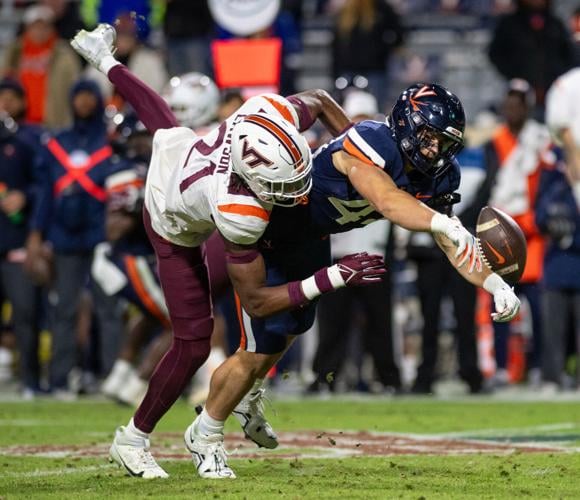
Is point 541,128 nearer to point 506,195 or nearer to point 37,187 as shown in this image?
point 506,195

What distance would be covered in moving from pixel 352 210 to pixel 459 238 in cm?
74

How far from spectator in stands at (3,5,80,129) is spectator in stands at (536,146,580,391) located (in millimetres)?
4618

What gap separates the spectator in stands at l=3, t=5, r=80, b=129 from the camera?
1305cm

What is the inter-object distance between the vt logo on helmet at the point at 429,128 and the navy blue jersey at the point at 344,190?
2.6 inches

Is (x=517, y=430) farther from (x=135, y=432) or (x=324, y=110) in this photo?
(x=135, y=432)

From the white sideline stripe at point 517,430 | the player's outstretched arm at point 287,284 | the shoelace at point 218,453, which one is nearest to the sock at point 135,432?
the shoelace at point 218,453

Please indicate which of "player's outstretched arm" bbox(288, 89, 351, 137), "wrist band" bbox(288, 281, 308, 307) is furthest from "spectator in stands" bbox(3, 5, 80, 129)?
"wrist band" bbox(288, 281, 308, 307)

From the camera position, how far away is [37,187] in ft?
37.5

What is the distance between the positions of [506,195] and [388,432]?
4085mm

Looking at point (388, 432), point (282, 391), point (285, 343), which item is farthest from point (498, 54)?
point (285, 343)

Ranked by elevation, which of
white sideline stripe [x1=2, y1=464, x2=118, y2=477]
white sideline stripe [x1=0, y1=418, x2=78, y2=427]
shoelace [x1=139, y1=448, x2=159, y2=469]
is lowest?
white sideline stripe [x1=0, y1=418, x2=78, y2=427]

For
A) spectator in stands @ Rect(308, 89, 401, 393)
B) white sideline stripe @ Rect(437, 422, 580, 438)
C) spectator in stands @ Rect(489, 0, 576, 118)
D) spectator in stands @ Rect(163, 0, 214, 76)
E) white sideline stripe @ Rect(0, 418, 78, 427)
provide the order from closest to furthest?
white sideline stripe @ Rect(437, 422, 580, 438) < white sideline stripe @ Rect(0, 418, 78, 427) < spectator in stands @ Rect(308, 89, 401, 393) < spectator in stands @ Rect(163, 0, 214, 76) < spectator in stands @ Rect(489, 0, 576, 118)

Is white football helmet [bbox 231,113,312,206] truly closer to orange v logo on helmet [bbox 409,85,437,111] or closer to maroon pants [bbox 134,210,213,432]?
orange v logo on helmet [bbox 409,85,437,111]

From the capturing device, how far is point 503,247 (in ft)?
18.6
